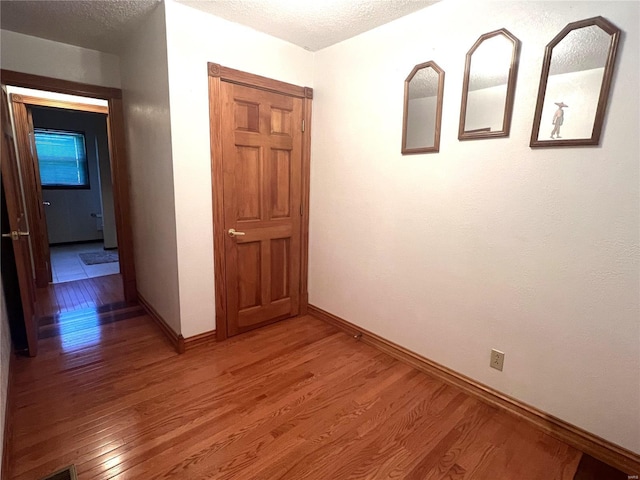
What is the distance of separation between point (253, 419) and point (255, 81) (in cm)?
227

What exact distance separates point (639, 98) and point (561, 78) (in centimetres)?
31

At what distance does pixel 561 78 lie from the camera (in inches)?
60.1

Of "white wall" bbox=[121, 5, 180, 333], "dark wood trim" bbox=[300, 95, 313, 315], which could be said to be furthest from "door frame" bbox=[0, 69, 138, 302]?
"dark wood trim" bbox=[300, 95, 313, 315]

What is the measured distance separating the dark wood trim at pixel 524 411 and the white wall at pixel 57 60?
3.17 m

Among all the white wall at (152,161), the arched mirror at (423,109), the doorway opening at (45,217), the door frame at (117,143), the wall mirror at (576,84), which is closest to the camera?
the wall mirror at (576,84)

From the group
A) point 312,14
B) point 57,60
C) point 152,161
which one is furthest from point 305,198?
point 57,60

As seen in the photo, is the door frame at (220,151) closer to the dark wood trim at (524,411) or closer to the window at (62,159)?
the dark wood trim at (524,411)

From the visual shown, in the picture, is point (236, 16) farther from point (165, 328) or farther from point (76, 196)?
point (76, 196)

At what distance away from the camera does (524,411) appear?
182 cm

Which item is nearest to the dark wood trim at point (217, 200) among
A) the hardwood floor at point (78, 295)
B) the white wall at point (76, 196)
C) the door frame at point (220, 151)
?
the door frame at point (220, 151)

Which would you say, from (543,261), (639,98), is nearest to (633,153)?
(639,98)

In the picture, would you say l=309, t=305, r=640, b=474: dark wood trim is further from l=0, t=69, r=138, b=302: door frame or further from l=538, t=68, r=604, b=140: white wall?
l=0, t=69, r=138, b=302: door frame

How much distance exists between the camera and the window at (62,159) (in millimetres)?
5473

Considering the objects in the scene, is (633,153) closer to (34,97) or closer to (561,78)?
(561,78)
